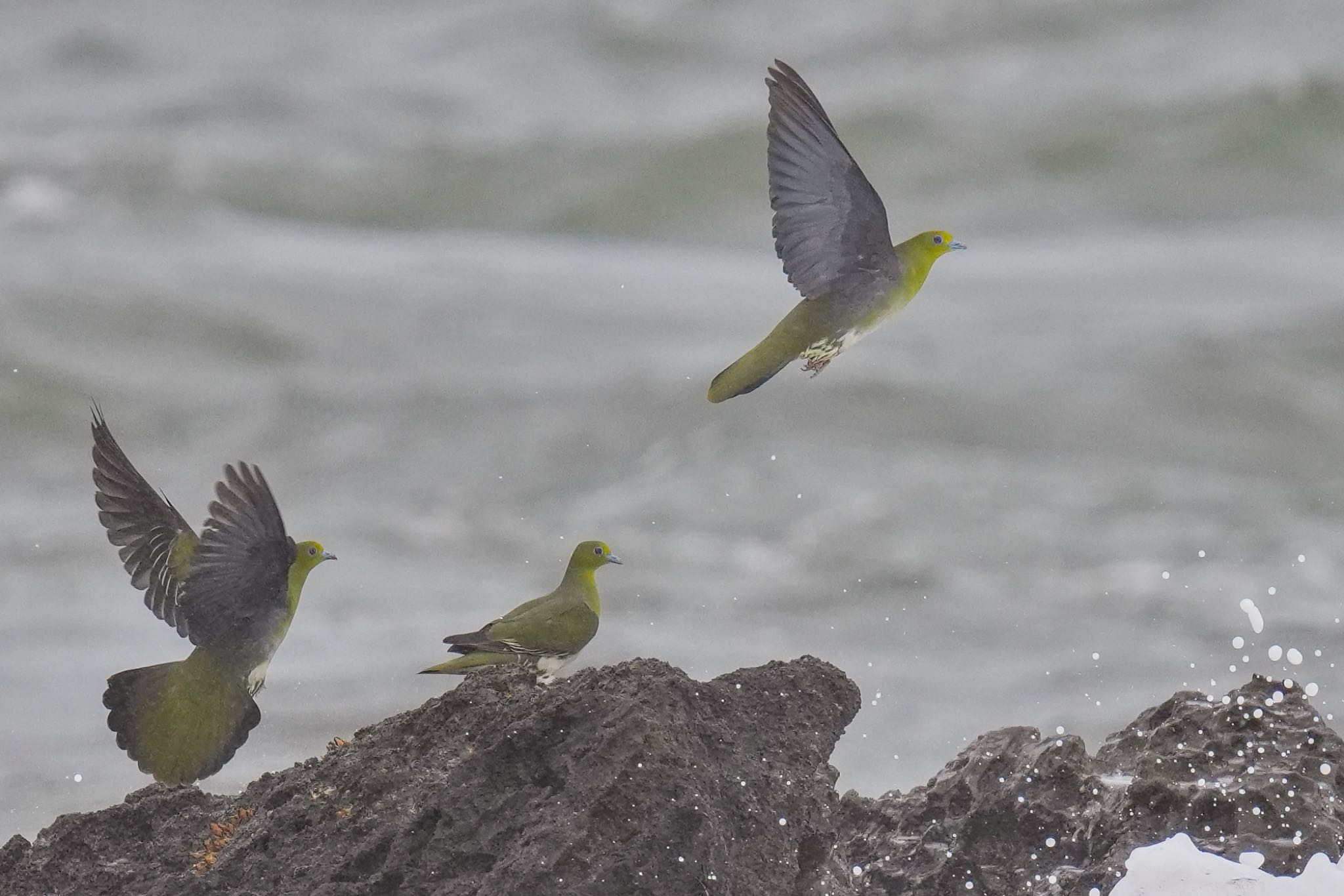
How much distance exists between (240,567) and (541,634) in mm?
978

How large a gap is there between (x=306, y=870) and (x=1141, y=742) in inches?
108

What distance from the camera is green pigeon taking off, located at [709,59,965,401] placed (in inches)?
165

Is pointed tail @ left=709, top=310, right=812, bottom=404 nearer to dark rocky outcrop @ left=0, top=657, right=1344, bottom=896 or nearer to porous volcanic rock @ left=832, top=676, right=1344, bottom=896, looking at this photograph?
dark rocky outcrop @ left=0, top=657, right=1344, bottom=896

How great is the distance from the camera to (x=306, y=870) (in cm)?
352

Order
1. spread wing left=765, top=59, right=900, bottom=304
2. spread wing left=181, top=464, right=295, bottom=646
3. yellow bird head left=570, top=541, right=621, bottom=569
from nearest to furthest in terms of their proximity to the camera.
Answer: spread wing left=765, top=59, right=900, bottom=304 → spread wing left=181, top=464, right=295, bottom=646 → yellow bird head left=570, top=541, right=621, bottom=569

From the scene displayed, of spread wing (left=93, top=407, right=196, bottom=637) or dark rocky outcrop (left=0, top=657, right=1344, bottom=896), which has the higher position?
spread wing (left=93, top=407, right=196, bottom=637)

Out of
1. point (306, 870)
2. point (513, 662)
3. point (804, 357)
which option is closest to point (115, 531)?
point (513, 662)

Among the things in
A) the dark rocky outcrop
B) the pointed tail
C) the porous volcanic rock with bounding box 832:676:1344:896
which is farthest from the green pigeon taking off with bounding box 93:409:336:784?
the porous volcanic rock with bounding box 832:676:1344:896

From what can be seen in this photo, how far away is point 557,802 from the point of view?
129 inches

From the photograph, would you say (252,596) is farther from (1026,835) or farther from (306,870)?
(1026,835)

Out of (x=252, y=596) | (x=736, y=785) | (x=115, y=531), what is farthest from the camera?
(x=115, y=531)

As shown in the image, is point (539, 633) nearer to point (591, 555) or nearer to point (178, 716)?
point (591, 555)

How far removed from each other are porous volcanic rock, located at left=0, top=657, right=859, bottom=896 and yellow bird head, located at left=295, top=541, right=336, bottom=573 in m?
0.91

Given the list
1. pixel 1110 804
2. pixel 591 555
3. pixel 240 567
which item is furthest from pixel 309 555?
pixel 1110 804
